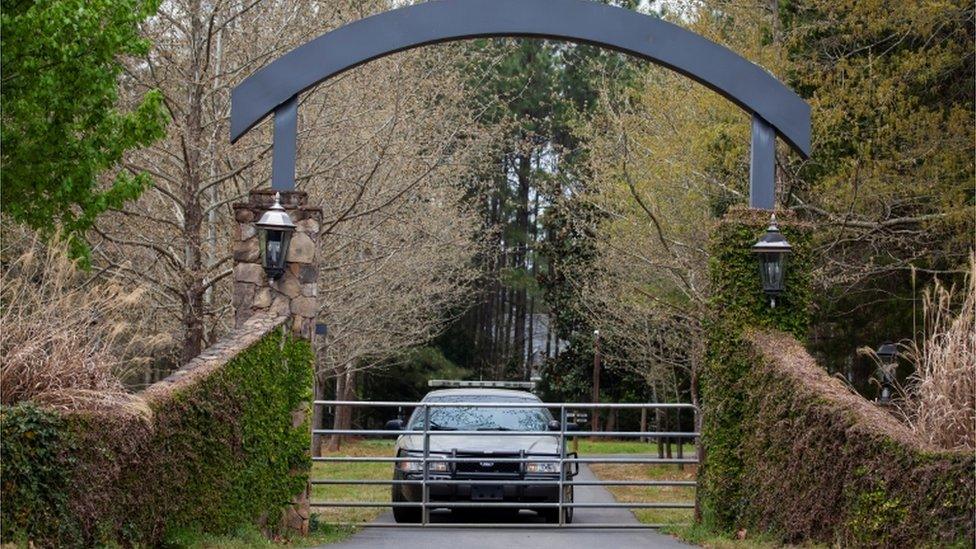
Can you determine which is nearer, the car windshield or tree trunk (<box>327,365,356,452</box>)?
the car windshield

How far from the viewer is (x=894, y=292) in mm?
21922

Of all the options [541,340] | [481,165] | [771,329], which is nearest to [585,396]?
[541,340]

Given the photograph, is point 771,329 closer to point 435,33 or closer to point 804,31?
point 435,33

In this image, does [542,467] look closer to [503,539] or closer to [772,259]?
[503,539]

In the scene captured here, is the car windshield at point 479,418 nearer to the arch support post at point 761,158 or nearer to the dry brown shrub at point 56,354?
the arch support post at point 761,158

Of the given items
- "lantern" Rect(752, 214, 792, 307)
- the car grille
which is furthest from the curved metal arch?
the car grille

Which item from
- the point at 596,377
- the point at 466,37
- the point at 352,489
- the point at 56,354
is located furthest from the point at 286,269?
the point at 596,377

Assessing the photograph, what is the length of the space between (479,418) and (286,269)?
361 cm

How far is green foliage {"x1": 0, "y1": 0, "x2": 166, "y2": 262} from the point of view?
11.4 meters

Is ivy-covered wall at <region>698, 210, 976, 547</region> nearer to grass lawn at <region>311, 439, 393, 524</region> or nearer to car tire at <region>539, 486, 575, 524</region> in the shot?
car tire at <region>539, 486, 575, 524</region>

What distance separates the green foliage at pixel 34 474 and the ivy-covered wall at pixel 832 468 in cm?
463

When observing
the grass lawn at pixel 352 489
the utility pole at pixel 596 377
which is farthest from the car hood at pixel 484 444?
the utility pole at pixel 596 377

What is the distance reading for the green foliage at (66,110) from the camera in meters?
11.4

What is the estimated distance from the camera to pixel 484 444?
13.3m
